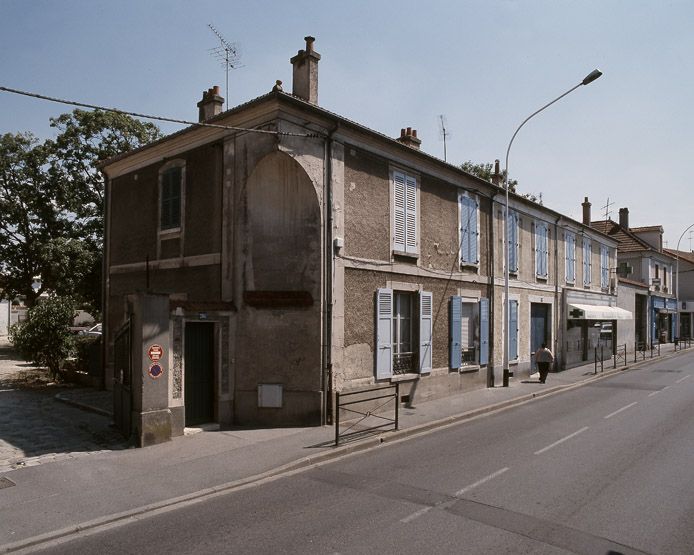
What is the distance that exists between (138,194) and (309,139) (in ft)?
20.5

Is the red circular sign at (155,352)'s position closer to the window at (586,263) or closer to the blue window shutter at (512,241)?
the blue window shutter at (512,241)

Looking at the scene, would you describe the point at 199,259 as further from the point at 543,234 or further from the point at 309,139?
the point at 543,234

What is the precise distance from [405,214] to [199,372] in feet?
21.9

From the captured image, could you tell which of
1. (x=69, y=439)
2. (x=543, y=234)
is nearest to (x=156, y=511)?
(x=69, y=439)

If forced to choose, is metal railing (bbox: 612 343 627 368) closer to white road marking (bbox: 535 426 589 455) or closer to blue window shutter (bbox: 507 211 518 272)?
blue window shutter (bbox: 507 211 518 272)

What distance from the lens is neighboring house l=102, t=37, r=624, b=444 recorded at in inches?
431

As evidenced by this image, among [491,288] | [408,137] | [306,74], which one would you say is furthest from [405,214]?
[491,288]

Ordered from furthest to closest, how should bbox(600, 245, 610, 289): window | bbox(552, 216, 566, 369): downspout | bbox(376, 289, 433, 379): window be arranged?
bbox(600, 245, 610, 289): window
bbox(552, 216, 566, 369): downspout
bbox(376, 289, 433, 379): window

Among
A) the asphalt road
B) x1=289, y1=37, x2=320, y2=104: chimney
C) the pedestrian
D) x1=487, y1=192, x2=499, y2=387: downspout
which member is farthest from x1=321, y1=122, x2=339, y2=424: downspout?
the pedestrian

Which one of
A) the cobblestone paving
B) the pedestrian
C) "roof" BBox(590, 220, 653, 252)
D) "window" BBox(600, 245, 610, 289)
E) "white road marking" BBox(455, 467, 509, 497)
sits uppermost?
"roof" BBox(590, 220, 653, 252)

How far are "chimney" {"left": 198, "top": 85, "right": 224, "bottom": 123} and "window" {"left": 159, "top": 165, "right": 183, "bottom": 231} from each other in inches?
80.1

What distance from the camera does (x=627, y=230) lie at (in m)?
39.9

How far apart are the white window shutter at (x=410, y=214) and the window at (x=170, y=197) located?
5.93 m

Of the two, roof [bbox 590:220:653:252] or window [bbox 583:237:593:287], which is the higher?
roof [bbox 590:220:653:252]
